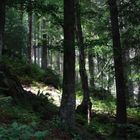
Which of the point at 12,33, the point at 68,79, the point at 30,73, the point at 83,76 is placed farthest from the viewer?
the point at 12,33

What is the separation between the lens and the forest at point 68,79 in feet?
40.6

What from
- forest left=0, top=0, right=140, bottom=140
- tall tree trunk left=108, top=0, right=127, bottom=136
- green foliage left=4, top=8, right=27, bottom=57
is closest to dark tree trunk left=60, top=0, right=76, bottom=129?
forest left=0, top=0, right=140, bottom=140

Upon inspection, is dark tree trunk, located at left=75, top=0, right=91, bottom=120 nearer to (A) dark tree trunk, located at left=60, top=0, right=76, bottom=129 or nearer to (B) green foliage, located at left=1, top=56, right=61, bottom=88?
(B) green foliage, located at left=1, top=56, right=61, bottom=88

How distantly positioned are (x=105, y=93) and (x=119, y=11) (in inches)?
512

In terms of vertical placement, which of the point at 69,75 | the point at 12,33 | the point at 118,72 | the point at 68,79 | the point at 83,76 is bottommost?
the point at 68,79

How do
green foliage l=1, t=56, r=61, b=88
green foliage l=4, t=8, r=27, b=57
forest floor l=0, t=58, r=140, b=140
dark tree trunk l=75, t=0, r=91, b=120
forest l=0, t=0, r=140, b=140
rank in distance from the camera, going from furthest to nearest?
green foliage l=4, t=8, r=27, b=57 → green foliage l=1, t=56, r=61, b=88 → dark tree trunk l=75, t=0, r=91, b=120 → forest l=0, t=0, r=140, b=140 → forest floor l=0, t=58, r=140, b=140

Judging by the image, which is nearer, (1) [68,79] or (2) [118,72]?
(1) [68,79]

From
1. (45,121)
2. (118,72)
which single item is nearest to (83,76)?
(118,72)

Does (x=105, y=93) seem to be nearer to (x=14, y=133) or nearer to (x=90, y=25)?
(x=90, y=25)

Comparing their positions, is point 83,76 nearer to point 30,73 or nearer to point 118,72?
point 118,72

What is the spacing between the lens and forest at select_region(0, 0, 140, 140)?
12.4m

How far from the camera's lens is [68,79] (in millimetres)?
12453

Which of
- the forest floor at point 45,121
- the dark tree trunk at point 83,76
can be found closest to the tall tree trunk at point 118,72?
the forest floor at point 45,121

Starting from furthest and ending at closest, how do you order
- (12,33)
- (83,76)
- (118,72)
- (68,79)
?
(12,33) < (83,76) < (118,72) < (68,79)
